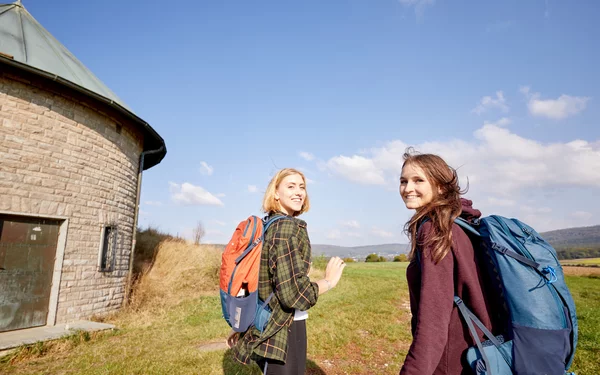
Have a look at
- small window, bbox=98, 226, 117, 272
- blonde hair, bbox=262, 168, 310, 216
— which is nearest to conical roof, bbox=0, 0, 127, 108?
small window, bbox=98, 226, 117, 272

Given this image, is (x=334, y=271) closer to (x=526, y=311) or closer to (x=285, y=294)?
(x=285, y=294)

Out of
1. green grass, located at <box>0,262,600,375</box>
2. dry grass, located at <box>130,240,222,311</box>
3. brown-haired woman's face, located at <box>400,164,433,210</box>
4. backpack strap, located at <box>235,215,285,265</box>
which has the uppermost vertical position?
brown-haired woman's face, located at <box>400,164,433,210</box>

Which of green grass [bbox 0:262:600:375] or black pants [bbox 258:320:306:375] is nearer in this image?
black pants [bbox 258:320:306:375]

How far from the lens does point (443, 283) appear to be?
4.75 feet

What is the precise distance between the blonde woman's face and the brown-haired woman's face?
2.88 feet

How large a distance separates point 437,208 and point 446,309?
1.50ft

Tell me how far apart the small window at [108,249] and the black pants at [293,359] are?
8312 millimetres

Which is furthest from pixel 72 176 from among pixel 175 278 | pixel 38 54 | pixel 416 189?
pixel 416 189

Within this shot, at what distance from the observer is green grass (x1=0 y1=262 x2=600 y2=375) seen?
5.26 meters

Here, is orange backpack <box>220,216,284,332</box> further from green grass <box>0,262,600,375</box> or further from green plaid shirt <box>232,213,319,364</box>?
green grass <box>0,262,600,375</box>

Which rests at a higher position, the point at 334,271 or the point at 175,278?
the point at 334,271

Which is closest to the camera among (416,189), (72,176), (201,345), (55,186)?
(416,189)

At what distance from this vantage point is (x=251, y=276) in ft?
7.27

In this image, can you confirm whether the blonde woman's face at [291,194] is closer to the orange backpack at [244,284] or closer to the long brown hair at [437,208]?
the orange backpack at [244,284]
